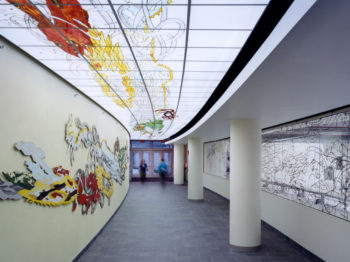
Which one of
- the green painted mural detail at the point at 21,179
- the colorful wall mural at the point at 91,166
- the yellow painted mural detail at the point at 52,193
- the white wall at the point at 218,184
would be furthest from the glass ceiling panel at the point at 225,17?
the white wall at the point at 218,184

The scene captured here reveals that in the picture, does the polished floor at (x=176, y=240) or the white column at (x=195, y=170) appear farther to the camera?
the white column at (x=195, y=170)

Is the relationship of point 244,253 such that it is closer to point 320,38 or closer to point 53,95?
point 53,95

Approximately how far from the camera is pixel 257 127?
8.45 meters

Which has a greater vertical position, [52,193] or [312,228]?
[52,193]

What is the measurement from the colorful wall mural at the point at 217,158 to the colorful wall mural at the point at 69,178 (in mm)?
7573

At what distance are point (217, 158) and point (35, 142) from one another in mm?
15351

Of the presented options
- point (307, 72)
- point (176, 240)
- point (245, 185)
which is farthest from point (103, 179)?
point (307, 72)

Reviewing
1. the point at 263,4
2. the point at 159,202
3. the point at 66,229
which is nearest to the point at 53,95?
the point at 66,229

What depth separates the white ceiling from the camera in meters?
2.46

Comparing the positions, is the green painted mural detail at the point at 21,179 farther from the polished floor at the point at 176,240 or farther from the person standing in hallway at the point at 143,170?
the person standing in hallway at the point at 143,170

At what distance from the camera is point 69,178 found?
619 cm

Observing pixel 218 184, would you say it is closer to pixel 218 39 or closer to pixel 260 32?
pixel 218 39

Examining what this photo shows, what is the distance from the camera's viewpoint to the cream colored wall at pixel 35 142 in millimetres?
3859

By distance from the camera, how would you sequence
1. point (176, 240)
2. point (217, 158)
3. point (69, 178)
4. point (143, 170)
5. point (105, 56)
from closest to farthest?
point (105, 56) < point (69, 178) < point (176, 240) < point (217, 158) < point (143, 170)
